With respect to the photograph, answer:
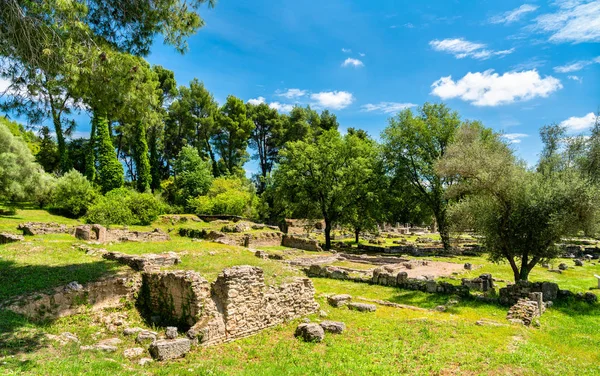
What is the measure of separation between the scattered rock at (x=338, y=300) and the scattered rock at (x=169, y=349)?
701 cm

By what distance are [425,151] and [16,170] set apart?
126 ft

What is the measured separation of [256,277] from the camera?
1160 cm

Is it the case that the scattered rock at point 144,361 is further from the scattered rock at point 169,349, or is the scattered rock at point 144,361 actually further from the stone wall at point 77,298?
the stone wall at point 77,298

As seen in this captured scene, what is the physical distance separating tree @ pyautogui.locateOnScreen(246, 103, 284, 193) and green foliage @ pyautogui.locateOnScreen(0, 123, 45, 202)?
116 feet

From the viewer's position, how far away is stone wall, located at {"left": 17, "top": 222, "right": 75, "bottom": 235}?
2302 cm

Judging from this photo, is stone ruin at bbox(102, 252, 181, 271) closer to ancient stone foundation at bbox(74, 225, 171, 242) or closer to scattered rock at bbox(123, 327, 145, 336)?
scattered rock at bbox(123, 327, 145, 336)

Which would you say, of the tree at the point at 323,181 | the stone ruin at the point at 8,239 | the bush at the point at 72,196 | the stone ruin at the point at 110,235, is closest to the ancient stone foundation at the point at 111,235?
the stone ruin at the point at 110,235

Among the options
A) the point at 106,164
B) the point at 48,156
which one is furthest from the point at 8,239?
the point at 48,156

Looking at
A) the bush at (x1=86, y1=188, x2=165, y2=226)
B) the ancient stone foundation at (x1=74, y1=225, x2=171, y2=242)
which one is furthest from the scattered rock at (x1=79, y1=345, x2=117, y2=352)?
the bush at (x1=86, y1=188, x2=165, y2=226)

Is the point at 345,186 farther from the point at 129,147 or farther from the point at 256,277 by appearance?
the point at 129,147

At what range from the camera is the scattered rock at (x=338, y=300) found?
14.8m

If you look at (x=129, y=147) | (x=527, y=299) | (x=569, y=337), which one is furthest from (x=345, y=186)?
(x=129, y=147)

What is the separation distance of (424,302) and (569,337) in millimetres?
5632

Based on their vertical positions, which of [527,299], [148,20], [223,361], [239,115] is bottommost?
[223,361]
